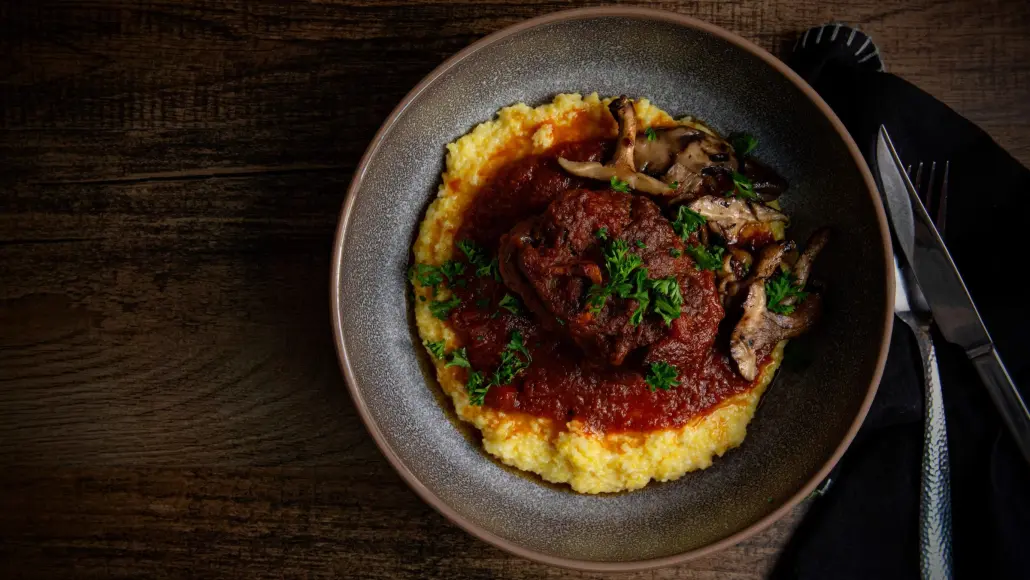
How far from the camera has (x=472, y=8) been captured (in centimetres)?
489

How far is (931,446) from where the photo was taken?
15.1 feet

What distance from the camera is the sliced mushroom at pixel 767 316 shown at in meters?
4.25

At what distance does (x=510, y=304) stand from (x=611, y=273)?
2.40 ft

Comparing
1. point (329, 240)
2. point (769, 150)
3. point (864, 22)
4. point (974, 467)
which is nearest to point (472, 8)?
point (329, 240)

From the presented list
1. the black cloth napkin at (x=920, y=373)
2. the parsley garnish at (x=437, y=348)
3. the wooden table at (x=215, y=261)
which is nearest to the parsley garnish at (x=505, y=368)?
the parsley garnish at (x=437, y=348)

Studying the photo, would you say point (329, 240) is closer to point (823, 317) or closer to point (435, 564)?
point (435, 564)

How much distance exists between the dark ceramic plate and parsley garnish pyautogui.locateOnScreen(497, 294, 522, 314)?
0.70m

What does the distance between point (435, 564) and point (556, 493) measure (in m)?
1.08

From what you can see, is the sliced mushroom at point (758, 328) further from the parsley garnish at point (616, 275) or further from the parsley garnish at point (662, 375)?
the parsley garnish at point (616, 275)

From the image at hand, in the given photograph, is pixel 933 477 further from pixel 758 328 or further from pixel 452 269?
pixel 452 269

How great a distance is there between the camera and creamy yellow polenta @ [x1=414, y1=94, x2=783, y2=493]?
4336 mm

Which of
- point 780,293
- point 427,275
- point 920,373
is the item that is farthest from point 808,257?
point 427,275

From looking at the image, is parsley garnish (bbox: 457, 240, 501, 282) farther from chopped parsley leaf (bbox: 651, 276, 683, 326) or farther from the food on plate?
chopped parsley leaf (bbox: 651, 276, 683, 326)

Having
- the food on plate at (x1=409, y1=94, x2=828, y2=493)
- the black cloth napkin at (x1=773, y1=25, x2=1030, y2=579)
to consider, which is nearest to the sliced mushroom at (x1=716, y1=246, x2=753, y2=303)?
the food on plate at (x1=409, y1=94, x2=828, y2=493)
